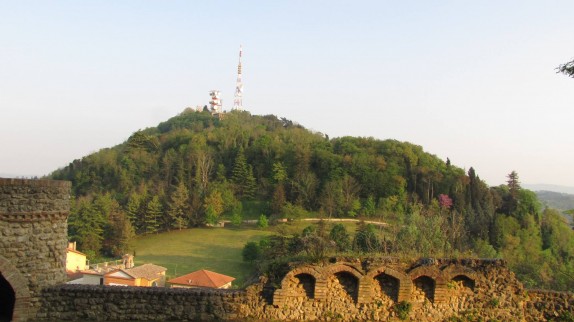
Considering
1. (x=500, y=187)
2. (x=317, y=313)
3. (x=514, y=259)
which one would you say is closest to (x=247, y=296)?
(x=317, y=313)

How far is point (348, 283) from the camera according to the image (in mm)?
8672

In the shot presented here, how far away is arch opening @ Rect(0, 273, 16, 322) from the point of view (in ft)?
30.3

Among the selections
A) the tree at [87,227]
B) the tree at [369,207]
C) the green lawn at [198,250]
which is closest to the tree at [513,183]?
the tree at [369,207]

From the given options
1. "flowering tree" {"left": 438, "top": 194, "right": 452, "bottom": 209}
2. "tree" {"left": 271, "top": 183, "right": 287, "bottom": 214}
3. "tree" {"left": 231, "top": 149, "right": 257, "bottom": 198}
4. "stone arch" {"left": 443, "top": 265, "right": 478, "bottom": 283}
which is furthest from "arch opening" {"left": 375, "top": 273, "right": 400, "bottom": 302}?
"tree" {"left": 231, "top": 149, "right": 257, "bottom": 198}

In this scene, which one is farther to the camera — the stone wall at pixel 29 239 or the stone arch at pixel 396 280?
the stone arch at pixel 396 280

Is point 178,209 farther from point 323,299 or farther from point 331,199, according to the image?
point 323,299

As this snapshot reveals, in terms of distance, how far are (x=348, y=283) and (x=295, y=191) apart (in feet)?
189

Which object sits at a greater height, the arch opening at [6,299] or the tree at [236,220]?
the arch opening at [6,299]

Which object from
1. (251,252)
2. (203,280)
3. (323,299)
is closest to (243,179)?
(251,252)

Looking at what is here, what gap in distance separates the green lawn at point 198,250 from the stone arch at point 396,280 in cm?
2594

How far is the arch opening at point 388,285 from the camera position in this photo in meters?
8.67

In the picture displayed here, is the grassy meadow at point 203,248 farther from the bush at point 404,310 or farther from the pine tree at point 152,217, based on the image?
the bush at point 404,310

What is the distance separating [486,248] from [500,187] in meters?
28.6

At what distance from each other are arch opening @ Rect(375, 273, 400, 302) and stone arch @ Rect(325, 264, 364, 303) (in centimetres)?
44
